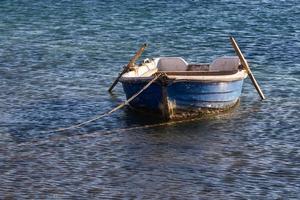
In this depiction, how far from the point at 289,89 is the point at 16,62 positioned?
1209 centimetres

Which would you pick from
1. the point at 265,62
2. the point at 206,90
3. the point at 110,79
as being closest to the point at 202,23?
the point at 265,62

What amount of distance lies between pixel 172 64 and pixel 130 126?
465cm

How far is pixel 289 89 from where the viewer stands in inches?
1129

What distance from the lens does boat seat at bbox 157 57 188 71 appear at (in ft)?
92.2

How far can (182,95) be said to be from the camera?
78.6 feet

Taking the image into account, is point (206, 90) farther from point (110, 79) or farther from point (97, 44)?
point (97, 44)

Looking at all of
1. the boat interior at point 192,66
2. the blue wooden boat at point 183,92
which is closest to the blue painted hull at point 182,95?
the blue wooden boat at point 183,92

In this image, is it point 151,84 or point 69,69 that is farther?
point 69,69

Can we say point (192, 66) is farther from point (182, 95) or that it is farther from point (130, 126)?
point (130, 126)

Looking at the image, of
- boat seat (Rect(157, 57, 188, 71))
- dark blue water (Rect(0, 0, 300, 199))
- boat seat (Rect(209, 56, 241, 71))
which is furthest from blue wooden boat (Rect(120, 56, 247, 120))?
boat seat (Rect(157, 57, 188, 71))

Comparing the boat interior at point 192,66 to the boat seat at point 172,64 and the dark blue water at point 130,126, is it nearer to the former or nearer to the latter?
the boat seat at point 172,64

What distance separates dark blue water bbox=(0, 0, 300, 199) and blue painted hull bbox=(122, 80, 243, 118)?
49 cm

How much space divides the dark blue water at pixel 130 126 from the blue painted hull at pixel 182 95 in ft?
1.59

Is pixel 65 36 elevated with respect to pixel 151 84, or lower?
lower
